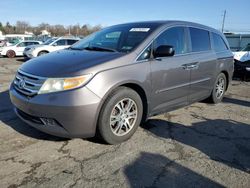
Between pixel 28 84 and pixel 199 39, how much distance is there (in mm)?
3306

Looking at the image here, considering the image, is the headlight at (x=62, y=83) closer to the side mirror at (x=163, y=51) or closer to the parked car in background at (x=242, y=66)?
the side mirror at (x=163, y=51)

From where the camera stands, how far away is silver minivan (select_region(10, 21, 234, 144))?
3387mm

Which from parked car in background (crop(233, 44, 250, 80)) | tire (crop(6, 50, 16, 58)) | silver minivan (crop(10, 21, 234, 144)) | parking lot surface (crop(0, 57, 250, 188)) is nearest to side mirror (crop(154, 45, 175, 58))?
silver minivan (crop(10, 21, 234, 144))

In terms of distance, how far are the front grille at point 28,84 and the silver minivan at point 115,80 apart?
0.01 meters

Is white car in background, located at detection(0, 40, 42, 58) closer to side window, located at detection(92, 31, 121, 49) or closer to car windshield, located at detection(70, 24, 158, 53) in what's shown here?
car windshield, located at detection(70, 24, 158, 53)

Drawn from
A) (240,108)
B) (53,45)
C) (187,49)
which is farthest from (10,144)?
(53,45)

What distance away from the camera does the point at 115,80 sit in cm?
362

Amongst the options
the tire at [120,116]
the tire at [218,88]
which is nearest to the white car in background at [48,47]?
the tire at [218,88]

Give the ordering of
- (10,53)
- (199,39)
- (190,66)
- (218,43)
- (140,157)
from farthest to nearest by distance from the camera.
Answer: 1. (10,53)
2. (218,43)
3. (199,39)
4. (190,66)
5. (140,157)

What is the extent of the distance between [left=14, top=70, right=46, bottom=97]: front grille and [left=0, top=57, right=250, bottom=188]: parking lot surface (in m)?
0.74

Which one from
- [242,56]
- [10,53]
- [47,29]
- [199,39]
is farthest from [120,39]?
[47,29]

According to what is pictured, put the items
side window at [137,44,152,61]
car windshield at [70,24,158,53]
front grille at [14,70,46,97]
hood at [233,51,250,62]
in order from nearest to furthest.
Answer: front grille at [14,70,46,97] → side window at [137,44,152,61] → car windshield at [70,24,158,53] → hood at [233,51,250,62]

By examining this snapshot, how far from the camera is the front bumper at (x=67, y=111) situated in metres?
3.32

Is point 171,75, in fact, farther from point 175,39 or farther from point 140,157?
point 140,157
